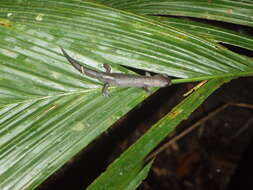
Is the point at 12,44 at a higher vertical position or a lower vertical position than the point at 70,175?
higher

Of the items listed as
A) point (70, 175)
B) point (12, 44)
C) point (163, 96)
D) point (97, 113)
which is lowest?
point (70, 175)

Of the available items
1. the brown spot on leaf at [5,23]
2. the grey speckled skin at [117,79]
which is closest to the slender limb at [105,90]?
the grey speckled skin at [117,79]

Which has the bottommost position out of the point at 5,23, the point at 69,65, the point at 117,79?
the point at 117,79

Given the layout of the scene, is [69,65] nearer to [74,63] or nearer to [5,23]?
[74,63]

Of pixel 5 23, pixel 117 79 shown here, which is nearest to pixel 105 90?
pixel 117 79

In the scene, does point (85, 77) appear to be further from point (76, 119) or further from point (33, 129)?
point (33, 129)

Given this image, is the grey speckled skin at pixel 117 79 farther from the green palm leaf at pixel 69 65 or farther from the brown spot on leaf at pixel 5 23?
the brown spot on leaf at pixel 5 23

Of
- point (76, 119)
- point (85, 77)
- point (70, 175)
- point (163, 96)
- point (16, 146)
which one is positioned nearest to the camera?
point (16, 146)

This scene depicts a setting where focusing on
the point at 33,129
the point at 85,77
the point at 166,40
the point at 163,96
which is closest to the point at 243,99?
the point at 163,96

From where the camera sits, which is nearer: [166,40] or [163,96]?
[166,40]
